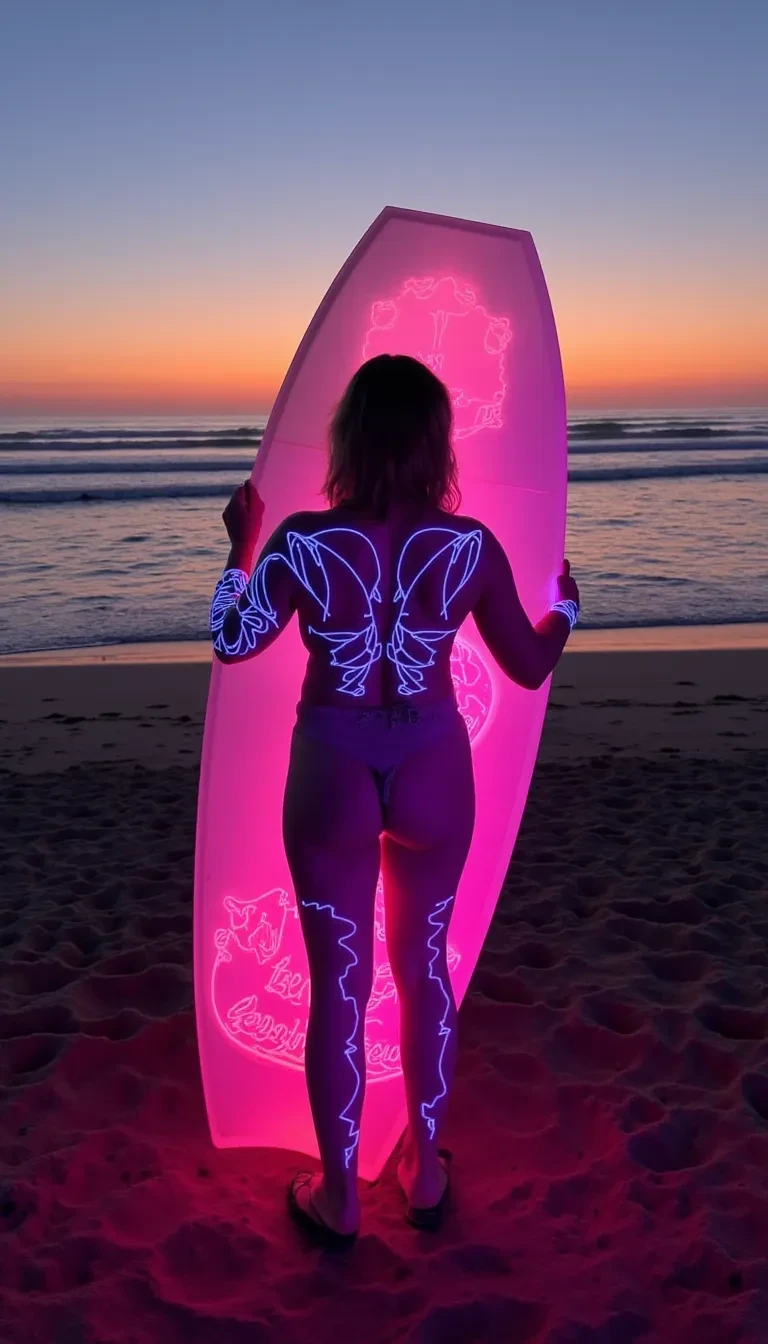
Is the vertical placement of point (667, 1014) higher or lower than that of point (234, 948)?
lower

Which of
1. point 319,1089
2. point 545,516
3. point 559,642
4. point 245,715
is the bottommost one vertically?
point 319,1089

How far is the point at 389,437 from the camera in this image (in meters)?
1.82

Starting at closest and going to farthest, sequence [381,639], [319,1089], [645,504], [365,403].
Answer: [365,403], [381,639], [319,1089], [645,504]

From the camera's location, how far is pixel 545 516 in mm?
2623

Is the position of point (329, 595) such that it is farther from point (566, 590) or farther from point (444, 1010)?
point (444, 1010)

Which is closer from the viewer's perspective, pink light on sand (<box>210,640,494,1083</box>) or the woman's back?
the woman's back

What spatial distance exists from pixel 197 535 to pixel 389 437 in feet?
40.2

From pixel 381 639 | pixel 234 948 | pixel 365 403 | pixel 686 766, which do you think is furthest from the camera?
pixel 686 766

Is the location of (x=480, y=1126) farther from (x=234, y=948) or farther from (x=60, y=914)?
(x=60, y=914)

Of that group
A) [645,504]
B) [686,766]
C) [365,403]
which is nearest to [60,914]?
[365,403]

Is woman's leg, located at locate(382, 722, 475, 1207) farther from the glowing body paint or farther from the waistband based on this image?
the glowing body paint

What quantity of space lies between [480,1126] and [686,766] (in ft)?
11.6

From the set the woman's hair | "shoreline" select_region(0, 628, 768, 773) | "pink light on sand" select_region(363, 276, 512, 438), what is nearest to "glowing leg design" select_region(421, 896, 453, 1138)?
the woman's hair

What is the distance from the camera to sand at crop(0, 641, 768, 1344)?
204cm
